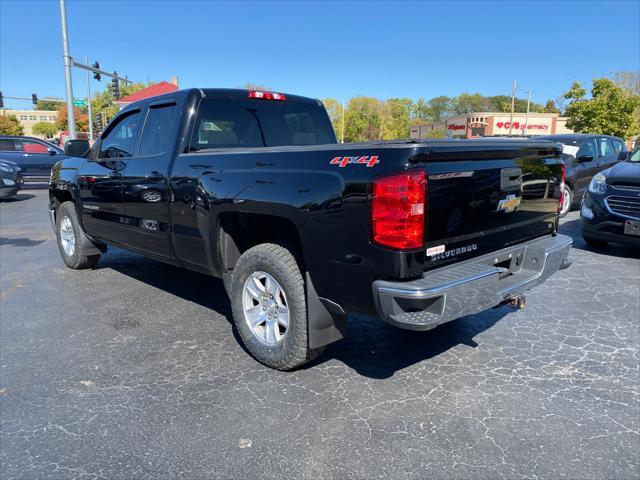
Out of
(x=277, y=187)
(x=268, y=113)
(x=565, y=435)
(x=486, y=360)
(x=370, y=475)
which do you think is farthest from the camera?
(x=268, y=113)

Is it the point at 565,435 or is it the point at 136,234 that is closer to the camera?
the point at 565,435

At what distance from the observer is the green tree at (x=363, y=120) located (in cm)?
8225

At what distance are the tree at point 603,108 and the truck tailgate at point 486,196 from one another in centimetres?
3649

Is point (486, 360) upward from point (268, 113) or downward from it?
downward

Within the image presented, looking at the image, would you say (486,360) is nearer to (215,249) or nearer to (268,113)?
(215,249)

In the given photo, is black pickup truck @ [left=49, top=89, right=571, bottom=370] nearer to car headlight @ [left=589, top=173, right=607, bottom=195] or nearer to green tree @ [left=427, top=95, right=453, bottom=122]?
car headlight @ [left=589, top=173, right=607, bottom=195]

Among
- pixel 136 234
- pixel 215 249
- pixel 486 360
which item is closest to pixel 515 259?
pixel 486 360

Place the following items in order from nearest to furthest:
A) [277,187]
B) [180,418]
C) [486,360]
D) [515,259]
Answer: [180,418], [277,187], [515,259], [486,360]

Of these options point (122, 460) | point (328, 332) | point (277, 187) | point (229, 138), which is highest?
point (229, 138)

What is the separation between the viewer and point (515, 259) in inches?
131

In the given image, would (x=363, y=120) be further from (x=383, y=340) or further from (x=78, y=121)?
(x=383, y=340)

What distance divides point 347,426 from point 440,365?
105 centimetres

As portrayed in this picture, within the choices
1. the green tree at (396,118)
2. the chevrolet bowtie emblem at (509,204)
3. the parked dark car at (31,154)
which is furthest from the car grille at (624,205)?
the green tree at (396,118)

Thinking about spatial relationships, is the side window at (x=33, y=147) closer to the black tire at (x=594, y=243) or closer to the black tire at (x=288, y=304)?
the black tire at (x=288, y=304)
